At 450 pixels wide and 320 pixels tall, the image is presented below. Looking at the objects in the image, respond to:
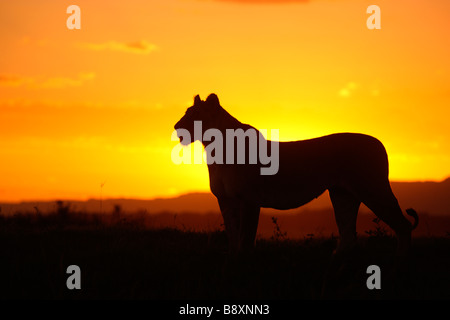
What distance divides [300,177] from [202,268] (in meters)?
2.08

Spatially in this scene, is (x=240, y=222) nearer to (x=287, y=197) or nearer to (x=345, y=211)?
(x=287, y=197)

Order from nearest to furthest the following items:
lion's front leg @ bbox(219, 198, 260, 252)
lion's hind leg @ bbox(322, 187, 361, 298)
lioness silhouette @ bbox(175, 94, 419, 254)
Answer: lion's hind leg @ bbox(322, 187, 361, 298) → lion's front leg @ bbox(219, 198, 260, 252) → lioness silhouette @ bbox(175, 94, 419, 254)

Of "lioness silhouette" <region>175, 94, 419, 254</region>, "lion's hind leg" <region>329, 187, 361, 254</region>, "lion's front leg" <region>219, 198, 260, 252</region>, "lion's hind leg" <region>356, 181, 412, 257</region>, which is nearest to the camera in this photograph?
"lion's front leg" <region>219, 198, 260, 252</region>

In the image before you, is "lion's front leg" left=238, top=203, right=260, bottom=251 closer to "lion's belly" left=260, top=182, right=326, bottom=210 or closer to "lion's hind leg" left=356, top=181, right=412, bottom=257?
"lion's belly" left=260, top=182, right=326, bottom=210

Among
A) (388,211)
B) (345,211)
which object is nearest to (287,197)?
(345,211)

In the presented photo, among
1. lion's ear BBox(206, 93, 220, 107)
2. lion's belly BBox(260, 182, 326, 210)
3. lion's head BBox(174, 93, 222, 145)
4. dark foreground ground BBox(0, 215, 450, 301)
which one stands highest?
lion's ear BBox(206, 93, 220, 107)

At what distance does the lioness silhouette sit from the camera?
9.16 meters

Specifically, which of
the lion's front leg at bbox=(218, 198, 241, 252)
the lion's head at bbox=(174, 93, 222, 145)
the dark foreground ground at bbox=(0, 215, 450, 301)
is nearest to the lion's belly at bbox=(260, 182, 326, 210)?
A: the lion's front leg at bbox=(218, 198, 241, 252)

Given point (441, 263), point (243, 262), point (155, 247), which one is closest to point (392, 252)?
point (441, 263)

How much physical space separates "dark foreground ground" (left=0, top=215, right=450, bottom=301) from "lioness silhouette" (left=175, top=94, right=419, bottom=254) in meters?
0.54

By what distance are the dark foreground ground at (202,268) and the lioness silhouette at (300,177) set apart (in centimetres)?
54

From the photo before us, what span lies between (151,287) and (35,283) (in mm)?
1385

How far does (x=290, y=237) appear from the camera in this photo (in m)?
10.3
